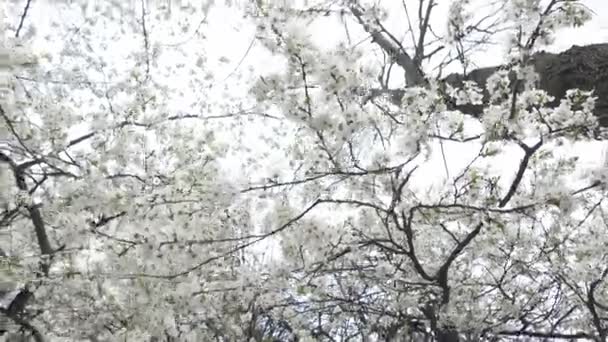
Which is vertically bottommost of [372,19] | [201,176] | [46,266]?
[46,266]

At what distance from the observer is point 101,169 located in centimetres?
318

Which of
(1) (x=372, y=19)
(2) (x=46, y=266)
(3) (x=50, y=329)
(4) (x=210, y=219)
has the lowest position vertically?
(3) (x=50, y=329)

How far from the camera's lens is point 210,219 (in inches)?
127

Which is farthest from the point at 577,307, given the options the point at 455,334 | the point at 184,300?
the point at 184,300

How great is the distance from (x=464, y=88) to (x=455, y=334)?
1642 millimetres

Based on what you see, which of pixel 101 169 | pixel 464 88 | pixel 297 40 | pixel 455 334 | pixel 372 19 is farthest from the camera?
pixel 455 334

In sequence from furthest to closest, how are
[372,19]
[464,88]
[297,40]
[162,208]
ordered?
[162,208], [372,19], [464,88], [297,40]

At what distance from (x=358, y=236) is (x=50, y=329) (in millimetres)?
→ 1847

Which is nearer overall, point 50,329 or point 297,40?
point 297,40

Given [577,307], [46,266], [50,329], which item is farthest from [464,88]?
[50,329]

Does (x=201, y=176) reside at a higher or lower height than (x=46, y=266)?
higher

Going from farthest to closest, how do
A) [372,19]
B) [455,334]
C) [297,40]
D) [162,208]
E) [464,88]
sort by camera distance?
[455,334]
[162,208]
[372,19]
[464,88]
[297,40]

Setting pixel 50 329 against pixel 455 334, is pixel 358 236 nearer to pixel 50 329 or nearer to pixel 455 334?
pixel 455 334

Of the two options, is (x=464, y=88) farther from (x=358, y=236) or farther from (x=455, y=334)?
(x=455, y=334)
